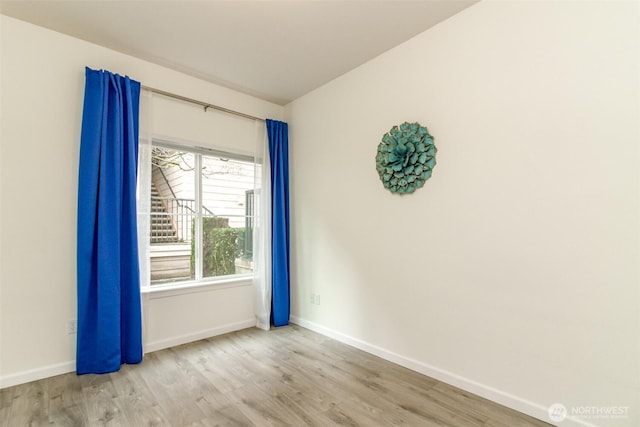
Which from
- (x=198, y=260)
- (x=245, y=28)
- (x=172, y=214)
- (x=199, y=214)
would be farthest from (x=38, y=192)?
(x=245, y=28)

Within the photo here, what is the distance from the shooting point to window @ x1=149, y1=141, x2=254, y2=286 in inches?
118

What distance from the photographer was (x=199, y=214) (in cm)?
320

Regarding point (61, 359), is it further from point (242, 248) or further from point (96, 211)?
point (242, 248)

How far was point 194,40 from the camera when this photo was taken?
2475 mm

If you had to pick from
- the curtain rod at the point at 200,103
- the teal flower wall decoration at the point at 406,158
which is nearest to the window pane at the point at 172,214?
the curtain rod at the point at 200,103

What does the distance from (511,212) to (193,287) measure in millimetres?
2798

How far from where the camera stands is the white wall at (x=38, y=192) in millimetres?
2184

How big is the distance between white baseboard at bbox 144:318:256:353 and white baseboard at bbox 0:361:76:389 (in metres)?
0.54

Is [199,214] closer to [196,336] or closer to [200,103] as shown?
[200,103]

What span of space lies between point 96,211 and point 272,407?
1.95 metres

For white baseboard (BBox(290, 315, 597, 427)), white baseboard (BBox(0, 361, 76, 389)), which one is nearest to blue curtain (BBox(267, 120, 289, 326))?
white baseboard (BBox(290, 315, 597, 427))

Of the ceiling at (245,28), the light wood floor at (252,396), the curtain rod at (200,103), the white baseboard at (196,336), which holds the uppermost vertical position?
the ceiling at (245,28)

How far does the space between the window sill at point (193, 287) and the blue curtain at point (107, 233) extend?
25cm

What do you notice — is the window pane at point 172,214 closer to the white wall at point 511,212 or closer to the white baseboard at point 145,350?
the white baseboard at point 145,350
